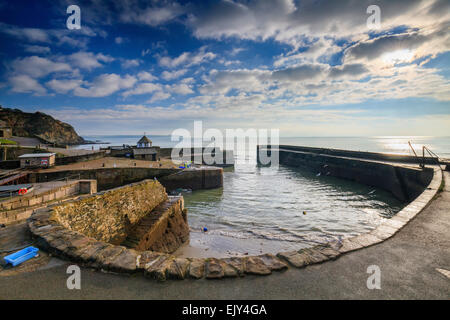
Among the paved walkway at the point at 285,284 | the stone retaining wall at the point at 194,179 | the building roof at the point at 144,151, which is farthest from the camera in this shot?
the building roof at the point at 144,151

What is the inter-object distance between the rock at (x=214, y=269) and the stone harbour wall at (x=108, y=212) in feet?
16.7

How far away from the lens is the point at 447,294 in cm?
327

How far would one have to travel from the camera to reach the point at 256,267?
391 cm

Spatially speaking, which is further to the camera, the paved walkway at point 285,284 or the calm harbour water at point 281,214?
the calm harbour water at point 281,214

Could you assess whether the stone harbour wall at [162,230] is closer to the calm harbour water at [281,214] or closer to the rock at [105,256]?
the calm harbour water at [281,214]

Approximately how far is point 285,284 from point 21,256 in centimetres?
530

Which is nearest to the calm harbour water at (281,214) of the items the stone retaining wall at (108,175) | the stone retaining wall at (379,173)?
the stone retaining wall at (379,173)

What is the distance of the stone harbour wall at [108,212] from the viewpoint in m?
7.17

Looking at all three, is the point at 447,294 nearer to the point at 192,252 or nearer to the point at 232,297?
the point at 232,297

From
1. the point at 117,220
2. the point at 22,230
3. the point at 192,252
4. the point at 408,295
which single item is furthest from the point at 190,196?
the point at 408,295

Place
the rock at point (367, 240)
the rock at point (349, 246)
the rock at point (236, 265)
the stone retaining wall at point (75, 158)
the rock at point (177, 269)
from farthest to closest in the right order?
the stone retaining wall at point (75, 158), the rock at point (367, 240), the rock at point (349, 246), the rock at point (236, 265), the rock at point (177, 269)

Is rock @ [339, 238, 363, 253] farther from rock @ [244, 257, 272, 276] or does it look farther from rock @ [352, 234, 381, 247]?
rock @ [244, 257, 272, 276]

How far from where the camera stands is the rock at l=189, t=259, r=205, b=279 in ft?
12.0

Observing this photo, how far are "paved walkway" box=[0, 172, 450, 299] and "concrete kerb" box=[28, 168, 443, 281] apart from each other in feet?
0.44
